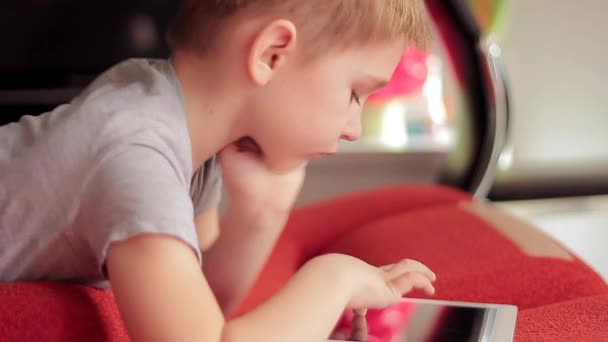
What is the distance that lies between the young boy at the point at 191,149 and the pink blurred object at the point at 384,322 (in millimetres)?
10

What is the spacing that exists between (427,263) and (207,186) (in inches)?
7.2

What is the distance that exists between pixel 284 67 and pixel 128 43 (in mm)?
696

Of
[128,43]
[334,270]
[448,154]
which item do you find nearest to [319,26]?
[334,270]

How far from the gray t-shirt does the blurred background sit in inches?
15.7

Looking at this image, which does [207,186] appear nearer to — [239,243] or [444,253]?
[239,243]

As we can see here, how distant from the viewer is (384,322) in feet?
1.54

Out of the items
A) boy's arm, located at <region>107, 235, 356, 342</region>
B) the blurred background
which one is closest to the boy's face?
boy's arm, located at <region>107, 235, 356, 342</region>

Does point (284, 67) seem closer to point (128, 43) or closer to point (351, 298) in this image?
point (351, 298)

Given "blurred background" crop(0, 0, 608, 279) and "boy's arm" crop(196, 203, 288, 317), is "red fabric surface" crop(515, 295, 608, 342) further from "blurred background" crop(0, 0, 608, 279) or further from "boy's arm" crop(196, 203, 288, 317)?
"blurred background" crop(0, 0, 608, 279)

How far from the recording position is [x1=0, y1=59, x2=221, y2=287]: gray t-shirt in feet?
1.41

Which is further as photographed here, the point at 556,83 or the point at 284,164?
the point at 556,83

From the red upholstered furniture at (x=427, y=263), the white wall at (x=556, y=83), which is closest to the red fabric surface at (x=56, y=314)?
the red upholstered furniture at (x=427, y=263)

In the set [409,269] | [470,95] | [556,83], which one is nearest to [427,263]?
[409,269]

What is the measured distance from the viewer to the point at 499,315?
1.67ft
